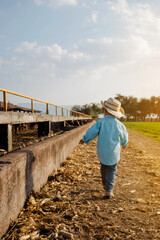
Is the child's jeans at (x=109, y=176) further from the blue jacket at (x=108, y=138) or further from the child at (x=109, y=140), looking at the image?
the blue jacket at (x=108, y=138)

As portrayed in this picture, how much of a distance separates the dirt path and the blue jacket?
2.19ft

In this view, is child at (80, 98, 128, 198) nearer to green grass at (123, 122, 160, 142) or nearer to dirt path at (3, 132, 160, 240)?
dirt path at (3, 132, 160, 240)

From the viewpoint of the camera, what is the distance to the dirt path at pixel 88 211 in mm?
2336

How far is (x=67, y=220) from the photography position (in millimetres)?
2605

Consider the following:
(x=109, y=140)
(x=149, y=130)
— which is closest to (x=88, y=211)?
(x=109, y=140)

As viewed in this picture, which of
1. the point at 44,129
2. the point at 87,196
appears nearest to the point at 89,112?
the point at 44,129

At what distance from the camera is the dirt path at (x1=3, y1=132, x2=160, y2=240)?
2.34 meters

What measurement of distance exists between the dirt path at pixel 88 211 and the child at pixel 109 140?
13.6 inches

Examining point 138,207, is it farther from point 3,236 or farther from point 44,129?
point 44,129

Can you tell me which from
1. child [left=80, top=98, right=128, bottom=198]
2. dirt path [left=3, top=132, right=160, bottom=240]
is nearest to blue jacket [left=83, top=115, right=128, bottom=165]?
child [left=80, top=98, right=128, bottom=198]

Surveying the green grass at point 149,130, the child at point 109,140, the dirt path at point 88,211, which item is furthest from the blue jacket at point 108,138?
the green grass at point 149,130

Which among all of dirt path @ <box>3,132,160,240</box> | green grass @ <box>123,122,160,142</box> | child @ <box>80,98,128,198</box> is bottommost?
green grass @ <box>123,122,160,142</box>

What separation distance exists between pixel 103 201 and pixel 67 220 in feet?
2.80

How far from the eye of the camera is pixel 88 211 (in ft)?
9.48
